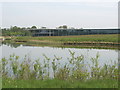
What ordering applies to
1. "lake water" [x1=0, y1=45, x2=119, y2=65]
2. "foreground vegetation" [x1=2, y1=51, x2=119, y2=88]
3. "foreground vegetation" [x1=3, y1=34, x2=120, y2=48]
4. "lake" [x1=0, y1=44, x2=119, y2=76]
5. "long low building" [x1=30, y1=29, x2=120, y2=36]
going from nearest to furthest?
"foreground vegetation" [x1=2, y1=51, x2=119, y2=88] → "lake" [x1=0, y1=44, x2=119, y2=76] → "lake water" [x1=0, y1=45, x2=119, y2=65] → "foreground vegetation" [x1=3, y1=34, x2=120, y2=48] → "long low building" [x1=30, y1=29, x2=120, y2=36]

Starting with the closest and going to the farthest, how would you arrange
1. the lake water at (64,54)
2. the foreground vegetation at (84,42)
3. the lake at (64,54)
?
the lake at (64,54) < the lake water at (64,54) < the foreground vegetation at (84,42)

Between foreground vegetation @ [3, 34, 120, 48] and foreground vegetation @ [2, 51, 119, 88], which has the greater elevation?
foreground vegetation @ [2, 51, 119, 88]

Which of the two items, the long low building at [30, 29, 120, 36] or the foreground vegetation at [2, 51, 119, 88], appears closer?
the foreground vegetation at [2, 51, 119, 88]

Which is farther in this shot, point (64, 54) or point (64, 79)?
point (64, 54)

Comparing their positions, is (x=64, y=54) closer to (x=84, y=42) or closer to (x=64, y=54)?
(x=64, y=54)

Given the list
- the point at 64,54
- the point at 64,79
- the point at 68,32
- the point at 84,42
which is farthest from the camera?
the point at 68,32

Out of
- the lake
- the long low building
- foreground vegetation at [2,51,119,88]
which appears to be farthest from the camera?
the long low building

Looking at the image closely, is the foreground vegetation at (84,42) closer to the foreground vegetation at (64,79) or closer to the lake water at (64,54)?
the lake water at (64,54)

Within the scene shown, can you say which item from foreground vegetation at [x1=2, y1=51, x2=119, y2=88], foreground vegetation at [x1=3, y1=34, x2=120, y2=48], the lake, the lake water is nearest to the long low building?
foreground vegetation at [x1=3, y1=34, x2=120, y2=48]

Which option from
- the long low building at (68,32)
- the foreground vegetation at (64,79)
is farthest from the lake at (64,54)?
the long low building at (68,32)

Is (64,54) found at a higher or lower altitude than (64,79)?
lower

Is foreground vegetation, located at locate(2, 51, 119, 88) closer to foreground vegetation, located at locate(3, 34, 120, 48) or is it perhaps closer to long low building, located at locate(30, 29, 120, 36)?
foreground vegetation, located at locate(3, 34, 120, 48)

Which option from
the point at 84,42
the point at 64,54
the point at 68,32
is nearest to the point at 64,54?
the point at 64,54

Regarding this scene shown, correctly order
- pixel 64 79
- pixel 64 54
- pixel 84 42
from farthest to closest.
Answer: pixel 84 42 → pixel 64 54 → pixel 64 79
